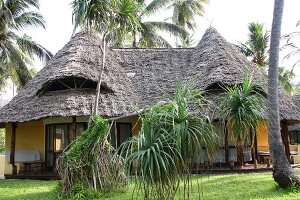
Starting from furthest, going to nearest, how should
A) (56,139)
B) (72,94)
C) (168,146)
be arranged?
(56,139) < (72,94) < (168,146)

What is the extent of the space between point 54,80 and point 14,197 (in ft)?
18.2

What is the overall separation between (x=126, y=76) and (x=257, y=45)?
12.0 m

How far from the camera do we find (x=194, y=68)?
51.6 ft

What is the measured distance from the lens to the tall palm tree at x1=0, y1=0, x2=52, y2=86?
18891 millimetres

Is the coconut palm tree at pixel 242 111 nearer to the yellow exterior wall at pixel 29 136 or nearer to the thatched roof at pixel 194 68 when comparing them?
the thatched roof at pixel 194 68

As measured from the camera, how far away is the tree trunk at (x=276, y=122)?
8048 mm

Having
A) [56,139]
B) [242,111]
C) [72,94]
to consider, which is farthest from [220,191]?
[56,139]

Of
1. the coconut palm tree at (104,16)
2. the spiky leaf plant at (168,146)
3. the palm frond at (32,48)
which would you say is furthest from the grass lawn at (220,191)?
the palm frond at (32,48)

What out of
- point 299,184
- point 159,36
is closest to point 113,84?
point 299,184

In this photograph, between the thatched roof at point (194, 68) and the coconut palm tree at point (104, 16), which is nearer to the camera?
the coconut palm tree at point (104, 16)

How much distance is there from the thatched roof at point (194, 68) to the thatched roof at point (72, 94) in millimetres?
908

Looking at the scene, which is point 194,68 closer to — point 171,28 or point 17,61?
point 171,28

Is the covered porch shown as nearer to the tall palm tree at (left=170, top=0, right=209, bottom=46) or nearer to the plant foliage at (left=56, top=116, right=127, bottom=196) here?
the plant foliage at (left=56, top=116, right=127, bottom=196)

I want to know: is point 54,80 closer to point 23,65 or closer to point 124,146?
point 23,65
